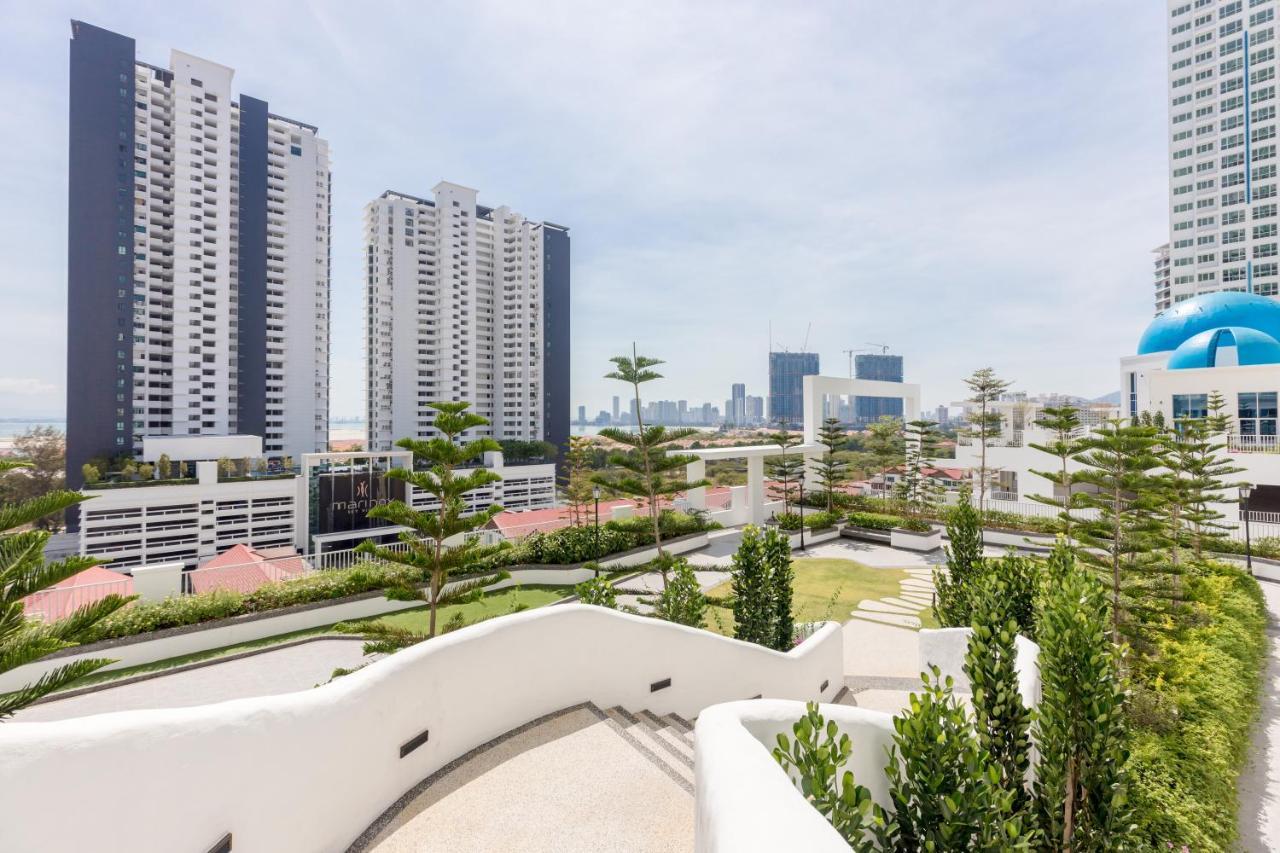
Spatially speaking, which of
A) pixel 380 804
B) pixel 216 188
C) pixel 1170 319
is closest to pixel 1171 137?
pixel 1170 319

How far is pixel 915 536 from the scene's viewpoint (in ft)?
45.5

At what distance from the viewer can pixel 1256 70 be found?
3198 centimetres

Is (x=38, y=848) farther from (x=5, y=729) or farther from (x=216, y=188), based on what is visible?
(x=216, y=188)

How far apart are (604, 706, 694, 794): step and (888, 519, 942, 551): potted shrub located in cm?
1231

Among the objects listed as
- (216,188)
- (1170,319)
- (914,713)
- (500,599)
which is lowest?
(500,599)

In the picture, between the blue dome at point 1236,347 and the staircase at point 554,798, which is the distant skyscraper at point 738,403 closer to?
the blue dome at point 1236,347

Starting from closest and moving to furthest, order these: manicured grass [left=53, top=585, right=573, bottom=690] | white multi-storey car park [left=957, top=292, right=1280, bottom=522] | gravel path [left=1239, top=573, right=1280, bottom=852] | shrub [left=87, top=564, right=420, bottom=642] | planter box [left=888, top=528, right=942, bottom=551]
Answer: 1. gravel path [left=1239, top=573, right=1280, bottom=852]
2. manicured grass [left=53, top=585, right=573, bottom=690]
3. shrub [left=87, top=564, right=420, bottom=642]
4. white multi-storey car park [left=957, top=292, right=1280, bottom=522]
5. planter box [left=888, top=528, right=942, bottom=551]

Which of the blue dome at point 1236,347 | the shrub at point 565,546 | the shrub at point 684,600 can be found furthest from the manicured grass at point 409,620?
the blue dome at point 1236,347

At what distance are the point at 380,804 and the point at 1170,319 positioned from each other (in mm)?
30254

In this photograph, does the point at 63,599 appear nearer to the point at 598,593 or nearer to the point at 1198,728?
the point at 598,593

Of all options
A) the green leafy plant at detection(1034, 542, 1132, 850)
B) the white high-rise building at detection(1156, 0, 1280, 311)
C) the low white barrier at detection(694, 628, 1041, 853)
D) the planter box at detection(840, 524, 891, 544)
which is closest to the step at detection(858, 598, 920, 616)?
the planter box at detection(840, 524, 891, 544)

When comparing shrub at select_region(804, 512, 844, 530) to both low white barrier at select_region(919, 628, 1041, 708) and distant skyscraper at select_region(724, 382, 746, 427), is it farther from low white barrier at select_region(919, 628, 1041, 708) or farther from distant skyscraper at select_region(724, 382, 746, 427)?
distant skyscraper at select_region(724, 382, 746, 427)

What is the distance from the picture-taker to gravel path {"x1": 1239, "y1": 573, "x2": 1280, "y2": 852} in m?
4.43

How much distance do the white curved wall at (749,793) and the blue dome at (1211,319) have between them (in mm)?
26489
